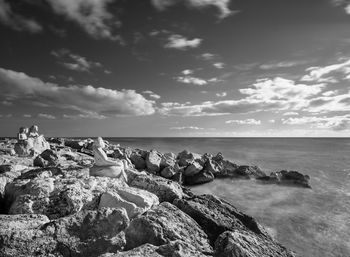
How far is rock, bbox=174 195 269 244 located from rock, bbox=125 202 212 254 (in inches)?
23.9

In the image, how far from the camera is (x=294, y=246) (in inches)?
456

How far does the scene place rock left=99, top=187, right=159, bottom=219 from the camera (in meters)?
8.00

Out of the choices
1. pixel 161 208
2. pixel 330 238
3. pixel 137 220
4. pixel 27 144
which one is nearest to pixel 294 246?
pixel 330 238

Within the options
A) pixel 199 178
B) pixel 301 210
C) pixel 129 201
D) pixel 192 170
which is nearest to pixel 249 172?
pixel 199 178

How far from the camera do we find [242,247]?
622 cm

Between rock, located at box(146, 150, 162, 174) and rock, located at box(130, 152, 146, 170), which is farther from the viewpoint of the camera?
rock, located at box(130, 152, 146, 170)

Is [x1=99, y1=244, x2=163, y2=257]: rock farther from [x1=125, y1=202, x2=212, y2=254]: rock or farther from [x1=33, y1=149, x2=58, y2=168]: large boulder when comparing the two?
[x1=33, y1=149, x2=58, y2=168]: large boulder

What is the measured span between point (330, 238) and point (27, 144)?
25.2 m

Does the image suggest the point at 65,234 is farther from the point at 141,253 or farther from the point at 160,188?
the point at 160,188

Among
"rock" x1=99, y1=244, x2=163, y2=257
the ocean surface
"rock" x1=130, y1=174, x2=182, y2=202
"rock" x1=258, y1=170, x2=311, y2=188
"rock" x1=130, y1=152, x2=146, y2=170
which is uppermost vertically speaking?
"rock" x1=130, y1=174, x2=182, y2=202

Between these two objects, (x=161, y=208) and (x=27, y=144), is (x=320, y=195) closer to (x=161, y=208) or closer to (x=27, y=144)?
(x=161, y=208)

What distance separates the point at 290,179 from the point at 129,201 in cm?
2192

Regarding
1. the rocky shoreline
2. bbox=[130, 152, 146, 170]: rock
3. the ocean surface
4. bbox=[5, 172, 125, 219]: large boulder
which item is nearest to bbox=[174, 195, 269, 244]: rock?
the rocky shoreline

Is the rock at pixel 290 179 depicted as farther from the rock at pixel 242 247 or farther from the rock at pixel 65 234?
the rock at pixel 65 234
